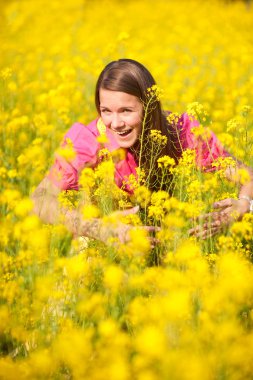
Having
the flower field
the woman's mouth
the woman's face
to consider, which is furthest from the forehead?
the flower field

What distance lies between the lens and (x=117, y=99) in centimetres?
256

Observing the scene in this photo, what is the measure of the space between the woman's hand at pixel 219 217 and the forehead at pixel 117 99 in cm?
63

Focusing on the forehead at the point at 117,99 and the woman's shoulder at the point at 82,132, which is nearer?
the forehead at the point at 117,99

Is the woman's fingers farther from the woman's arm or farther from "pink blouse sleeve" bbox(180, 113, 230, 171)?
"pink blouse sleeve" bbox(180, 113, 230, 171)

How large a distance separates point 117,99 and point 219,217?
2.40 ft

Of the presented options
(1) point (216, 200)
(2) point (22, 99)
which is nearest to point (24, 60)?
(2) point (22, 99)

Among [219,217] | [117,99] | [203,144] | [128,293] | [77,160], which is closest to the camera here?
[128,293]

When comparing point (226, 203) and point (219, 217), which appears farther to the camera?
point (226, 203)

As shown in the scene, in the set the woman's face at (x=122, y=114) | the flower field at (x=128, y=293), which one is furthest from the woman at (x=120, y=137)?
the flower field at (x=128, y=293)

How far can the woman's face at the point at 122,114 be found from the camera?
2568 mm

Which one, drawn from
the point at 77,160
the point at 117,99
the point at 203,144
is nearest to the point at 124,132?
the point at 117,99

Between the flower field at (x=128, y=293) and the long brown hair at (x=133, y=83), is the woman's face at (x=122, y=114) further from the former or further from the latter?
the flower field at (x=128, y=293)

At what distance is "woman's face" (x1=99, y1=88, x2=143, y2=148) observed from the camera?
8.43 feet

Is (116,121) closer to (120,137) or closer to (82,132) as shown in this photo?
(120,137)
